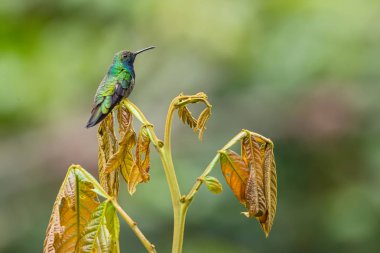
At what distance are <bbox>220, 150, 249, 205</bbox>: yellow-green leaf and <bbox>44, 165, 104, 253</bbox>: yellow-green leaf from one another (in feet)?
0.70

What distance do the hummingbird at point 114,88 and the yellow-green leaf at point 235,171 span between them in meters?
0.24

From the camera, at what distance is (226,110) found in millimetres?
6000

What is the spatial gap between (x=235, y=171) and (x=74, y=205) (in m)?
0.28

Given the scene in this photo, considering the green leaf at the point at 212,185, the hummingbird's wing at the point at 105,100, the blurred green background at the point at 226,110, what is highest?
the hummingbird's wing at the point at 105,100

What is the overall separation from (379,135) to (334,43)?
0.78 m

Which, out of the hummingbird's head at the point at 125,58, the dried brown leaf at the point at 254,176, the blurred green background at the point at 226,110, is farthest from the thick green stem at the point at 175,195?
the blurred green background at the point at 226,110

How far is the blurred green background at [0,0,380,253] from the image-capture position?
17.9 feet

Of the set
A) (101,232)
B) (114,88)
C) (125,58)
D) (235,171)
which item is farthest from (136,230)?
(125,58)

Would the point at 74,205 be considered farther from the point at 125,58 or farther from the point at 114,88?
the point at 125,58

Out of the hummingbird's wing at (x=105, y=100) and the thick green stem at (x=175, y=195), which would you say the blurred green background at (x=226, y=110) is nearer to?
the hummingbird's wing at (x=105, y=100)

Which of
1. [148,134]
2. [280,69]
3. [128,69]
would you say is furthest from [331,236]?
[148,134]

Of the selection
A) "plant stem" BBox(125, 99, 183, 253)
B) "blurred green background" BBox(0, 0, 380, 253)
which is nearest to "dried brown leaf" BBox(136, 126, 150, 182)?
"plant stem" BBox(125, 99, 183, 253)

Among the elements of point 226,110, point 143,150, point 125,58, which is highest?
point 125,58

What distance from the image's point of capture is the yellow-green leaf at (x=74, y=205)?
4.70ft
